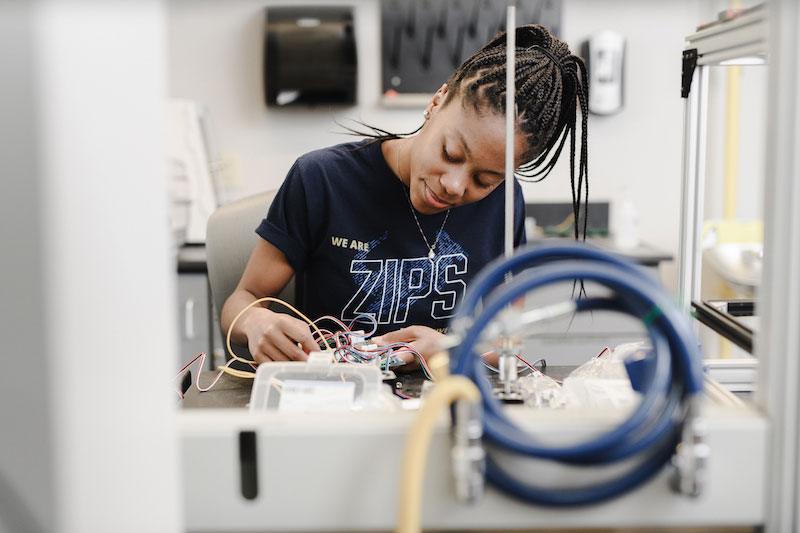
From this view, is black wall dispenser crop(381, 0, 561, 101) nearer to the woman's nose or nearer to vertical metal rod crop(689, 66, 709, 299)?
the woman's nose

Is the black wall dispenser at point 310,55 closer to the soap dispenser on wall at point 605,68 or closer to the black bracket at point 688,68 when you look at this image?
the soap dispenser on wall at point 605,68

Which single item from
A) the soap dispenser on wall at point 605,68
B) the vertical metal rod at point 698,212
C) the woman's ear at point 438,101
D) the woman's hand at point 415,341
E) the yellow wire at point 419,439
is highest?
the soap dispenser on wall at point 605,68

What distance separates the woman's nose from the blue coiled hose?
77 cm

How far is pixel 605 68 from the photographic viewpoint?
2756 millimetres

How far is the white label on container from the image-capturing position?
78 centimetres

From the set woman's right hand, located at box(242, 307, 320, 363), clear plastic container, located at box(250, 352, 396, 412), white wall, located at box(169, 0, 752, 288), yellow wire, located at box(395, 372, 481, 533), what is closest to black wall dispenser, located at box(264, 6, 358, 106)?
white wall, located at box(169, 0, 752, 288)

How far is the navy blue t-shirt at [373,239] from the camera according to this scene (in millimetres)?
1448

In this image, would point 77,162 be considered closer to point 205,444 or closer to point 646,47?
point 205,444

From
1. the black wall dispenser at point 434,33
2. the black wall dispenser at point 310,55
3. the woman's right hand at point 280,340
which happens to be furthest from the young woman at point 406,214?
the black wall dispenser at point 434,33

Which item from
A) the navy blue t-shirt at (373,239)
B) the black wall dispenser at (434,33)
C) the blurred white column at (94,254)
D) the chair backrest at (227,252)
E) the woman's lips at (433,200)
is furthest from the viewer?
the black wall dispenser at (434,33)

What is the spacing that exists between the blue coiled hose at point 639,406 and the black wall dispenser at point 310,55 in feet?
7.46

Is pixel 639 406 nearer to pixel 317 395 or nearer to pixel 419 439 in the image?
pixel 419 439

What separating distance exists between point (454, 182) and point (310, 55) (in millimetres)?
1570

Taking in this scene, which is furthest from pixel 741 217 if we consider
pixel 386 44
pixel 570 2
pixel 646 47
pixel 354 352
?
pixel 354 352
